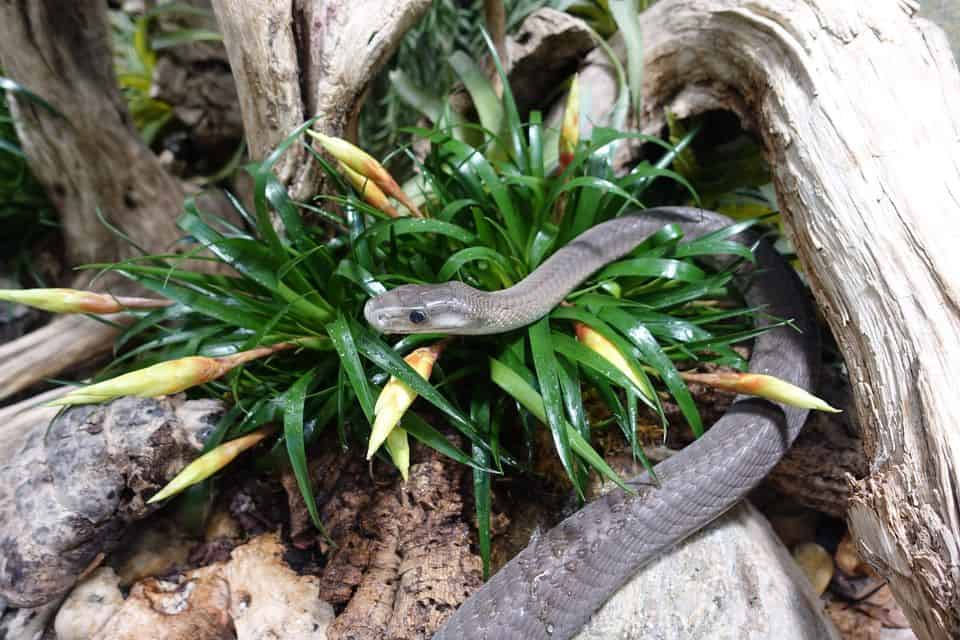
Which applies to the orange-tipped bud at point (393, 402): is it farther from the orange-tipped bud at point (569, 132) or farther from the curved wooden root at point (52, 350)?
the curved wooden root at point (52, 350)

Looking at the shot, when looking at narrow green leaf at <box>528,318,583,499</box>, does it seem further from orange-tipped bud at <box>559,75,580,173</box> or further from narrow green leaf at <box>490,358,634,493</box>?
orange-tipped bud at <box>559,75,580,173</box>

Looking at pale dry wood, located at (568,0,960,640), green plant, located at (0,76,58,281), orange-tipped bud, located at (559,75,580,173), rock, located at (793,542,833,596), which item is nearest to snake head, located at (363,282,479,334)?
orange-tipped bud, located at (559,75,580,173)

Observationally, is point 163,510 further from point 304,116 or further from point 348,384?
point 304,116

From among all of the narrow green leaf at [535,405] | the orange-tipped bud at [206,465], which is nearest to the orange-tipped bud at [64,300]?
the orange-tipped bud at [206,465]

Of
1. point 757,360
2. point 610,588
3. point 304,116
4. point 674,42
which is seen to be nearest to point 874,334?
point 757,360

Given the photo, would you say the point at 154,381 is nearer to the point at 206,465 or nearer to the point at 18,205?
the point at 206,465

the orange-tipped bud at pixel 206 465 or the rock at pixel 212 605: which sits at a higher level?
the orange-tipped bud at pixel 206 465

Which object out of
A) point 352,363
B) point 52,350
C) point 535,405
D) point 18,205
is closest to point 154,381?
point 352,363
